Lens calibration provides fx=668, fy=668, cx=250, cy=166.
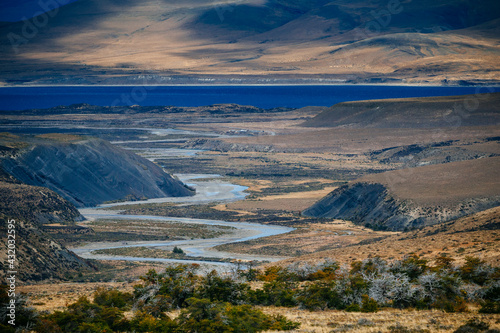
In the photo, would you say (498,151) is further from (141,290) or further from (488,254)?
(141,290)

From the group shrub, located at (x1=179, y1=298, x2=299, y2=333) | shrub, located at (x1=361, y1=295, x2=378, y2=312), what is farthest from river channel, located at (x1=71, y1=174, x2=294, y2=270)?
shrub, located at (x1=179, y1=298, x2=299, y2=333)

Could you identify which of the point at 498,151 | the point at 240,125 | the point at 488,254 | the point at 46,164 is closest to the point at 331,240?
the point at 488,254

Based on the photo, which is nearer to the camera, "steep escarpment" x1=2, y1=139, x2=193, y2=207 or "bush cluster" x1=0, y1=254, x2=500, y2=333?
"bush cluster" x1=0, y1=254, x2=500, y2=333

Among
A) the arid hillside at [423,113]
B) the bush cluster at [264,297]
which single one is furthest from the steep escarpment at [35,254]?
the arid hillside at [423,113]

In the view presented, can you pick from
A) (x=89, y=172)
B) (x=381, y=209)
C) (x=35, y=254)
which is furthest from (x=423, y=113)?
(x=35, y=254)

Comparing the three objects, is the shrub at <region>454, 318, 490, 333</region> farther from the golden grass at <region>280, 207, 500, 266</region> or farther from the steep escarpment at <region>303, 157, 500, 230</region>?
the steep escarpment at <region>303, 157, 500, 230</region>

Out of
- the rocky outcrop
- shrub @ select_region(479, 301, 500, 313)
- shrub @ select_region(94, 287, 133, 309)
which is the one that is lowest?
the rocky outcrop

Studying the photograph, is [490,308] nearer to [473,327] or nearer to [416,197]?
[473,327]

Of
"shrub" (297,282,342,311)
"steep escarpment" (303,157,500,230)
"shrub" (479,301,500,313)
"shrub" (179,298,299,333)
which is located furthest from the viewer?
"steep escarpment" (303,157,500,230)
